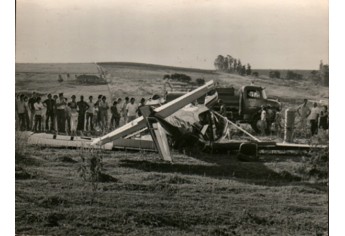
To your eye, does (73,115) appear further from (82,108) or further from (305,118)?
(305,118)

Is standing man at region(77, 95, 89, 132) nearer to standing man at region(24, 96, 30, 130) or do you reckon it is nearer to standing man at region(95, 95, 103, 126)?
standing man at region(95, 95, 103, 126)

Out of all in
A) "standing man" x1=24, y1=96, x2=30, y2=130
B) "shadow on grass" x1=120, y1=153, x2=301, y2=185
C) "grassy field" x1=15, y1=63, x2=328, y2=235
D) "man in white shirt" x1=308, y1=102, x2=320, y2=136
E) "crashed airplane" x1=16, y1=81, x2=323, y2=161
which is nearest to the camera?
"man in white shirt" x1=308, y1=102, x2=320, y2=136

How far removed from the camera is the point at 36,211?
10.3 metres

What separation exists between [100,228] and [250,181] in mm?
2440

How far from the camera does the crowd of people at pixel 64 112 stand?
34.4 feet

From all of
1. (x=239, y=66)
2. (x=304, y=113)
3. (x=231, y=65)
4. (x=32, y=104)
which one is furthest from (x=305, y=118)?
(x=32, y=104)

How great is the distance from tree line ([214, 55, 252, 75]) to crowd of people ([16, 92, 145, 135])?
1.77 meters

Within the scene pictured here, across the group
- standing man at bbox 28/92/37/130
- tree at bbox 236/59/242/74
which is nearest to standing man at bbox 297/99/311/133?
tree at bbox 236/59/242/74

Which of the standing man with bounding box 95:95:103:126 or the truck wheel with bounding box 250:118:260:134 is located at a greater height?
the standing man with bounding box 95:95:103:126

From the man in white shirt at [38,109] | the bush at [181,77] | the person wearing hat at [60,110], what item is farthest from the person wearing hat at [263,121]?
the man in white shirt at [38,109]

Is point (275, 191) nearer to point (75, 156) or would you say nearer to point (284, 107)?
point (284, 107)

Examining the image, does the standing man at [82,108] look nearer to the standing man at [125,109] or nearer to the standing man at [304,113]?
the standing man at [125,109]

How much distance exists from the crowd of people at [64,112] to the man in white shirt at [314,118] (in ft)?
9.97

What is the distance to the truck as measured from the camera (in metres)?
9.85
